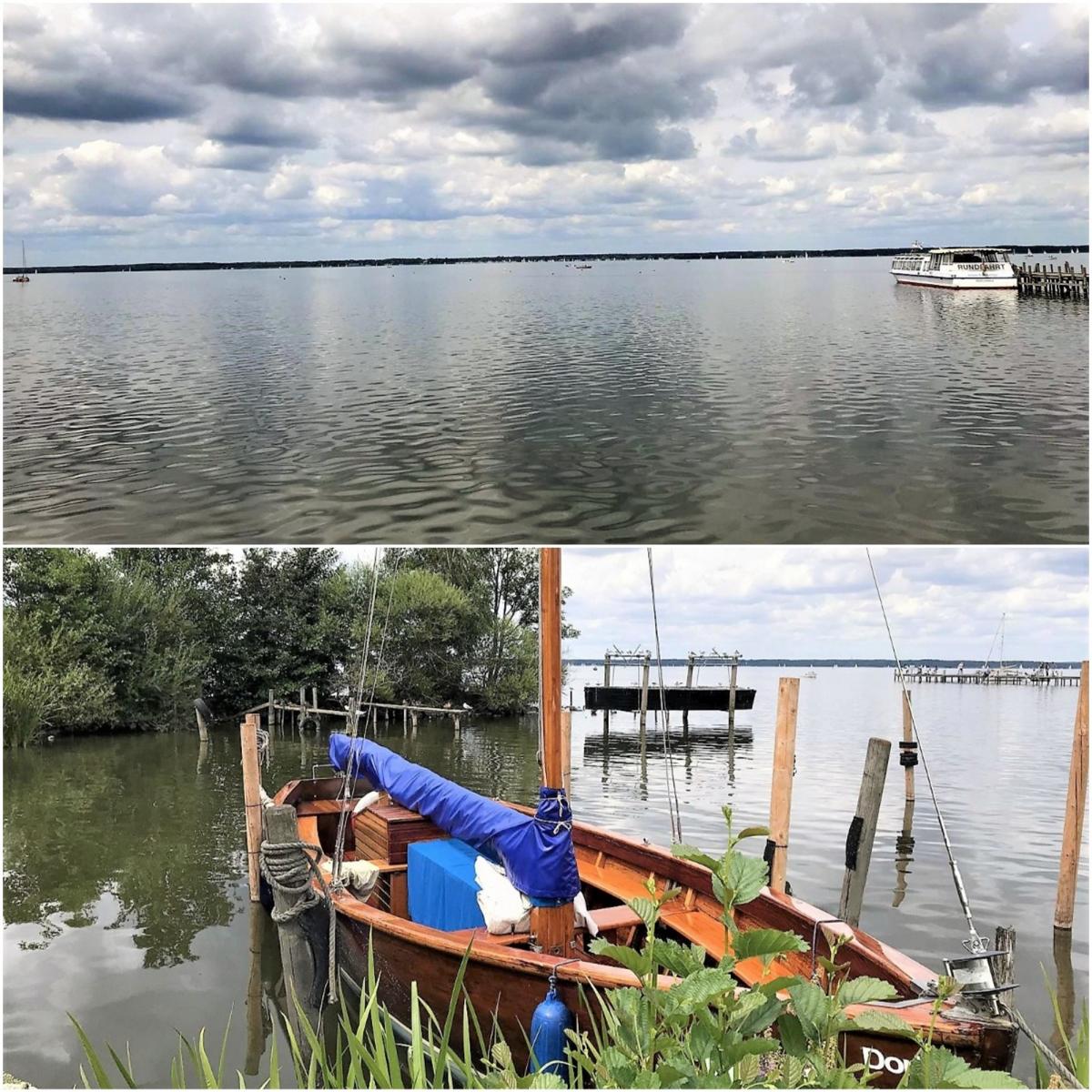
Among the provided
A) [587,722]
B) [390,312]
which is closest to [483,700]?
[587,722]

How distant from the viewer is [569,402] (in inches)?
920

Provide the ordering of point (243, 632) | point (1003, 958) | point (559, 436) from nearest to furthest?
point (1003, 958) < point (559, 436) < point (243, 632)

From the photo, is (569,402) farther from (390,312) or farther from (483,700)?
(390,312)

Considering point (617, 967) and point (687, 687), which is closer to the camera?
point (617, 967)

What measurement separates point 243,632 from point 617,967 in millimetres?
32936

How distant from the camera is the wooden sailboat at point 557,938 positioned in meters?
6.57

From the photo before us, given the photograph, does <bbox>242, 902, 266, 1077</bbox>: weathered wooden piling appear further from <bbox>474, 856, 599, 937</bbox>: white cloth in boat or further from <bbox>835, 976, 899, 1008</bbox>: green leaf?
<bbox>835, 976, 899, 1008</bbox>: green leaf

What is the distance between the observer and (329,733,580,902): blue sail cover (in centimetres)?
A: 796

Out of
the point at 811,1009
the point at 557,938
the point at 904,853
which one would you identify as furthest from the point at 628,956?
the point at 904,853

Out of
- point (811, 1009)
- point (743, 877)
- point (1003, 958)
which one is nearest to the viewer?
point (811, 1009)

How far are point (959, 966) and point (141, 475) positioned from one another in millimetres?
15156

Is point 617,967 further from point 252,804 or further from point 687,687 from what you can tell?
point 687,687

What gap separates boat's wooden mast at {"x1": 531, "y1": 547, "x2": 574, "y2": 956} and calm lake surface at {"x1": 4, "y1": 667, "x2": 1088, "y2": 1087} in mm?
3451

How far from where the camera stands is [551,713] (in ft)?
26.2
